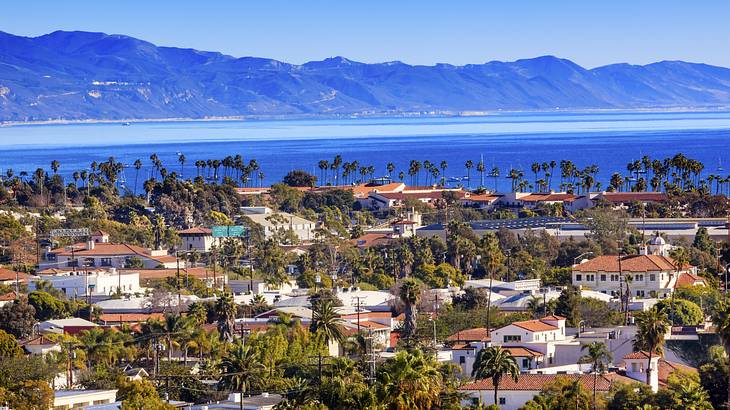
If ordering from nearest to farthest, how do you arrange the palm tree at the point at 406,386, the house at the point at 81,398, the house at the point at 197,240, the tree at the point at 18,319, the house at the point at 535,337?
1. the palm tree at the point at 406,386
2. the house at the point at 81,398
3. the house at the point at 535,337
4. the tree at the point at 18,319
5. the house at the point at 197,240

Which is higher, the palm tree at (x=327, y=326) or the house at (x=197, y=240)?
the palm tree at (x=327, y=326)

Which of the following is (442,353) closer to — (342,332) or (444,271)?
(342,332)

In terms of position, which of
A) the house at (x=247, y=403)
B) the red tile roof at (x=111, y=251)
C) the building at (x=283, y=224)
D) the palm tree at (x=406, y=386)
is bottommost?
the building at (x=283, y=224)

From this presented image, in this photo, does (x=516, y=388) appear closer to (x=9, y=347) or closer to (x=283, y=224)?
(x=9, y=347)

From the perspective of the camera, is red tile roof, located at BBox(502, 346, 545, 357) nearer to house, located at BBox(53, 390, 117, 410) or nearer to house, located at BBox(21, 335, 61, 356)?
house, located at BBox(53, 390, 117, 410)

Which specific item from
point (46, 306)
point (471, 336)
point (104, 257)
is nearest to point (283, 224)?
point (104, 257)

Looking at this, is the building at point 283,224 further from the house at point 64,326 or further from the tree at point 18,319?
the tree at point 18,319

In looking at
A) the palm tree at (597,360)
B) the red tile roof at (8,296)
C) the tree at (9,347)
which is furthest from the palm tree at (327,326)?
the red tile roof at (8,296)

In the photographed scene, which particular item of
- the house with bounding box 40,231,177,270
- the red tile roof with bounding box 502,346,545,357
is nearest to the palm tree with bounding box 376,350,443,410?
the red tile roof with bounding box 502,346,545,357
